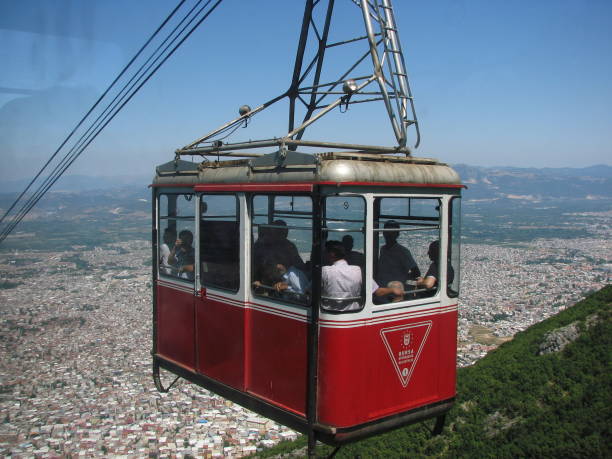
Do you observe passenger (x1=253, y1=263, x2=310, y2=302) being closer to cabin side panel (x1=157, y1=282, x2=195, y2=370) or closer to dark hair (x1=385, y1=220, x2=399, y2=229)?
dark hair (x1=385, y1=220, x2=399, y2=229)

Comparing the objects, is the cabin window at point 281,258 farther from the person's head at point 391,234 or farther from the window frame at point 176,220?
the window frame at point 176,220

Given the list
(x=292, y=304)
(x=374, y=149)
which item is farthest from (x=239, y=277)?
(x=374, y=149)

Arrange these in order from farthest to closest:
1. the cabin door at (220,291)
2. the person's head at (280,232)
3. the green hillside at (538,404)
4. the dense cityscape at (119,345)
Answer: the dense cityscape at (119,345)
the green hillside at (538,404)
the cabin door at (220,291)
the person's head at (280,232)

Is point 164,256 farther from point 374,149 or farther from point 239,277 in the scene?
point 374,149

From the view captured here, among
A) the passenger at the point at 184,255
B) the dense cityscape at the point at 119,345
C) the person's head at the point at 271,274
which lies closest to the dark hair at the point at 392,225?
the person's head at the point at 271,274

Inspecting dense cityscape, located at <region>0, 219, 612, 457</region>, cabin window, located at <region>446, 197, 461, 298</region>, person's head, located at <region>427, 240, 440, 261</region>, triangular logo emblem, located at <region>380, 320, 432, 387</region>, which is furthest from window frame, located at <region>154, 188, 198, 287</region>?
dense cityscape, located at <region>0, 219, 612, 457</region>
